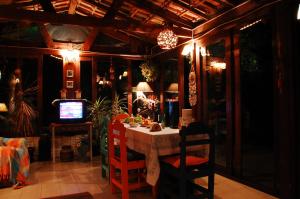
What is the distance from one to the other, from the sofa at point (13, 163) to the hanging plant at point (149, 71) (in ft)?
12.1

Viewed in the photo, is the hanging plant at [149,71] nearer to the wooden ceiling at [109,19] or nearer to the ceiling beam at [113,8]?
the wooden ceiling at [109,19]

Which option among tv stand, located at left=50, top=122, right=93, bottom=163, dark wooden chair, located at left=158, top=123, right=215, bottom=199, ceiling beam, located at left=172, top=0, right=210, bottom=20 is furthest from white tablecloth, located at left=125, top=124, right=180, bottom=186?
tv stand, located at left=50, top=122, right=93, bottom=163

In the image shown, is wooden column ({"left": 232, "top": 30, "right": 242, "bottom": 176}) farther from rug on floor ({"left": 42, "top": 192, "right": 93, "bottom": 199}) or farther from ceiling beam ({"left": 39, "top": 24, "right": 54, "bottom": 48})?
ceiling beam ({"left": 39, "top": 24, "right": 54, "bottom": 48})

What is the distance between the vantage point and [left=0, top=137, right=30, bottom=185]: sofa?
418 cm

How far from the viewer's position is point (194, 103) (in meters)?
5.50

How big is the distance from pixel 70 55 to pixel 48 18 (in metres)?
2.38

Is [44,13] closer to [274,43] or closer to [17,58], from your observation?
[17,58]

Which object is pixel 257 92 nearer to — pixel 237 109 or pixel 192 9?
pixel 237 109

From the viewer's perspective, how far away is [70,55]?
22.4 ft

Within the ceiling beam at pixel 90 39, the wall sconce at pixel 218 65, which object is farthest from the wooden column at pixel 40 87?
the wall sconce at pixel 218 65

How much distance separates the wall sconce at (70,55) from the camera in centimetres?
679

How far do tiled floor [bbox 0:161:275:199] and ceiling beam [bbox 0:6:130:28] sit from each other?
2705mm

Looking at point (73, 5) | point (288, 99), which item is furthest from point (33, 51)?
point (288, 99)

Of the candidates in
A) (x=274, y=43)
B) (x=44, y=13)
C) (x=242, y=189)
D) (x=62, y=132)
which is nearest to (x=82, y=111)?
(x=62, y=132)
